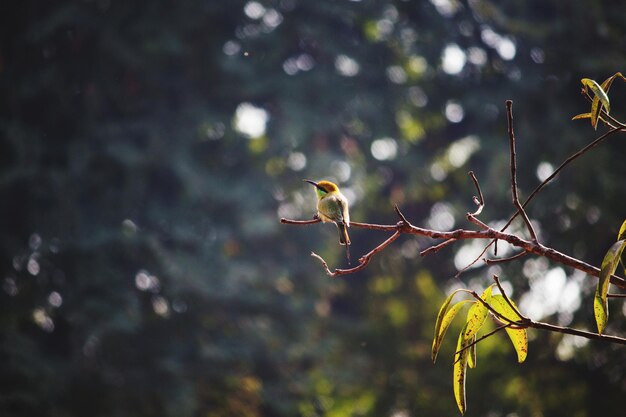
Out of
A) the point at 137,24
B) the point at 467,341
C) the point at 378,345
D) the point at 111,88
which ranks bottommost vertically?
the point at 378,345

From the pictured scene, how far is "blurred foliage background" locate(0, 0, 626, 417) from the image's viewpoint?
311 inches

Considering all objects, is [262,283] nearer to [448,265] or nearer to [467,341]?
[448,265]

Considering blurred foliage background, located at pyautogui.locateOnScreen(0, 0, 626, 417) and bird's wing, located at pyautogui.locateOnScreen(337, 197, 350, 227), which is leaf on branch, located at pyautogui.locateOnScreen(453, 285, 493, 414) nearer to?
bird's wing, located at pyautogui.locateOnScreen(337, 197, 350, 227)

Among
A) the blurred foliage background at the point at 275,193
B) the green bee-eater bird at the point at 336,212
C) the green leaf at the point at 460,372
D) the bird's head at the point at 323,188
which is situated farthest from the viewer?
the blurred foliage background at the point at 275,193

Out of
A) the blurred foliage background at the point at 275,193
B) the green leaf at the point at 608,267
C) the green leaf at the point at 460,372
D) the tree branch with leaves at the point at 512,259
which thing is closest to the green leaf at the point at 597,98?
the tree branch with leaves at the point at 512,259

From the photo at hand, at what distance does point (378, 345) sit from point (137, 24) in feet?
16.5

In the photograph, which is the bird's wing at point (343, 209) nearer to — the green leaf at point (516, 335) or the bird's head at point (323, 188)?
the bird's head at point (323, 188)

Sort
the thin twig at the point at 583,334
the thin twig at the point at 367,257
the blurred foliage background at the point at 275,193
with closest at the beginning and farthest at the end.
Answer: the thin twig at the point at 583,334, the thin twig at the point at 367,257, the blurred foliage background at the point at 275,193

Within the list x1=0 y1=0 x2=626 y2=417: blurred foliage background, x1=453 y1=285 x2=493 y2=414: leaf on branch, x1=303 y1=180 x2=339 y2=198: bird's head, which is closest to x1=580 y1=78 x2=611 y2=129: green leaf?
x1=453 y1=285 x2=493 y2=414: leaf on branch

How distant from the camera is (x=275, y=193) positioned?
8977 millimetres

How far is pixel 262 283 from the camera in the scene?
28.0 ft

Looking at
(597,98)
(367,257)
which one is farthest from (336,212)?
(597,98)

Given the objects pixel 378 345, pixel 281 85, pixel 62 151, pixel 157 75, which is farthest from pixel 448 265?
pixel 62 151

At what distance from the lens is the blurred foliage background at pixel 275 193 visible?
7.89 meters
